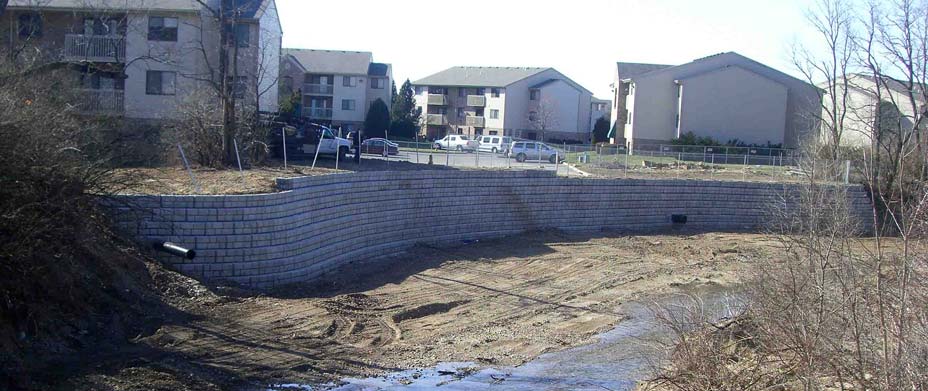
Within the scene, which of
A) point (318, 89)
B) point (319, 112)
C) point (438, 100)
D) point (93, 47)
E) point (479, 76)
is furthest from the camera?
point (479, 76)

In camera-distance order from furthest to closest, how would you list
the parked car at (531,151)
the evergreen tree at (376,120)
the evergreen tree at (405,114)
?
the evergreen tree at (405,114) < the evergreen tree at (376,120) < the parked car at (531,151)

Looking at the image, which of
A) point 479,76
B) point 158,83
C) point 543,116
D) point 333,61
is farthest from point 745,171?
point 479,76

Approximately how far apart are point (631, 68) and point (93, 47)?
4514cm

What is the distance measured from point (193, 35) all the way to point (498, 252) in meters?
21.6

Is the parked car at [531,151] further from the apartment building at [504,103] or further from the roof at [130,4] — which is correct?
the apartment building at [504,103]

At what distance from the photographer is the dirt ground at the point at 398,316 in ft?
33.1

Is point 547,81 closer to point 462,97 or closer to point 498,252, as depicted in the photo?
point 462,97

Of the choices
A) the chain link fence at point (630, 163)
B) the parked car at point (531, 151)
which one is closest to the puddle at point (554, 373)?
the chain link fence at point (630, 163)

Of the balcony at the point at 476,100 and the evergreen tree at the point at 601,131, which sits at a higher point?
the balcony at the point at 476,100

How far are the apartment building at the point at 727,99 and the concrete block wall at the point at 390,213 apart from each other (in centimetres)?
2973

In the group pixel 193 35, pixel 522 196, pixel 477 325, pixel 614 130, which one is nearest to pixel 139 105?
pixel 193 35

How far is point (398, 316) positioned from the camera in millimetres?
14070

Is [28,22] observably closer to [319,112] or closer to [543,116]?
[319,112]

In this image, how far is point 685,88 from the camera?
60.4 m
